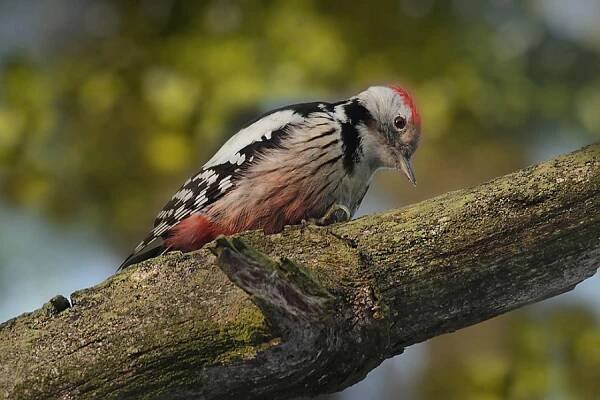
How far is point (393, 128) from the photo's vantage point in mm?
4422

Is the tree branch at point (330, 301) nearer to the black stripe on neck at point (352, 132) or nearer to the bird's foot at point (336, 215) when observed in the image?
the bird's foot at point (336, 215)

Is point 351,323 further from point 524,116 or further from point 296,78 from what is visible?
point 524,116

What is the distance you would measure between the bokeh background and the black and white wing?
0.77 meters

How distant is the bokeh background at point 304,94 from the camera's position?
197 inches

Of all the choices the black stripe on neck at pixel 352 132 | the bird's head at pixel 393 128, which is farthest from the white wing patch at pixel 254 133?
the bird's head at pixel 393 128

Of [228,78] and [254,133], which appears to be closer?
[254,133]

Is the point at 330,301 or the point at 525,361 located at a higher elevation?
the point at 525,361

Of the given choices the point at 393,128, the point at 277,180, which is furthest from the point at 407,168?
the point at 277,180

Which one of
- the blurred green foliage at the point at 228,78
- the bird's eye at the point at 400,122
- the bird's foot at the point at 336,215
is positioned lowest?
the bird's foot at the point at 336,215

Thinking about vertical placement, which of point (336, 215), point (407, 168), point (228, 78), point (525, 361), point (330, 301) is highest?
point (228, 78)

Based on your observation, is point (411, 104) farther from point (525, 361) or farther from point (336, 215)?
point (525, 361)

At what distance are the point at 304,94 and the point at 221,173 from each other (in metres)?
1.22

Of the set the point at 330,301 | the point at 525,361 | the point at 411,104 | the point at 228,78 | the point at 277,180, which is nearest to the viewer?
the point at 330,301

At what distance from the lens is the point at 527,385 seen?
516 cm
